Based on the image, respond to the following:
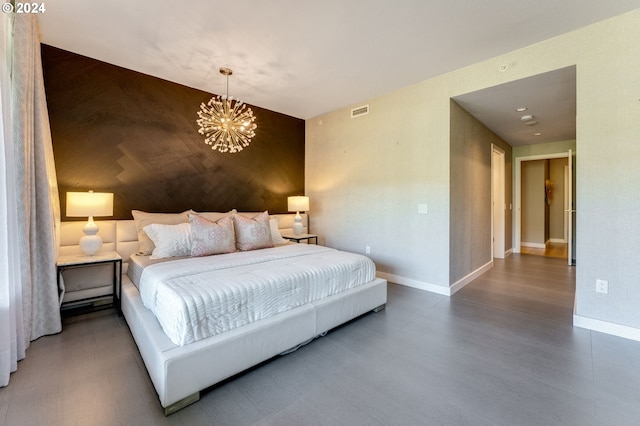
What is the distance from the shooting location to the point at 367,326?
2.64 metres

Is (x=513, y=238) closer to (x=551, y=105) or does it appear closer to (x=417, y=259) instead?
(x=551, y=105)

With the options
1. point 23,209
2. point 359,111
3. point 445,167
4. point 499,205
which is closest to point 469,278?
point 445,167

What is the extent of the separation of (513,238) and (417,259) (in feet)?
14.1

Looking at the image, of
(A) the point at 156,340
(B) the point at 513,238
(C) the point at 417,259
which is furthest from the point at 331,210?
(B) the point at 513,238

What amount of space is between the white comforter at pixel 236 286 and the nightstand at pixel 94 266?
801mm

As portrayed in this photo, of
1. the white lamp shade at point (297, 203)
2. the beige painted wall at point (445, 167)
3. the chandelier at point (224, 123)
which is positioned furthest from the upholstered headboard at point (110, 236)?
the beige painted wall at point (445, 167)

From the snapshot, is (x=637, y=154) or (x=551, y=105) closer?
(x=637, y=154)

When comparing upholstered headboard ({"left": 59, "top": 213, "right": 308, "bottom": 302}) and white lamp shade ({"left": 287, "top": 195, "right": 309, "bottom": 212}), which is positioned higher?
white lamp shade ({"left": 287, "top": 195, "right": 309, "bottom": 212})

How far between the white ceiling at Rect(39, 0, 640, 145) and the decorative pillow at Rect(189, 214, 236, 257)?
1.87 meters

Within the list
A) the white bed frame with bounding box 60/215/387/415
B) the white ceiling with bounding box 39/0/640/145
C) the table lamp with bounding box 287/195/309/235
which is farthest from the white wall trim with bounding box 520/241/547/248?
the white bed frame with bounding box 60/215/387/415

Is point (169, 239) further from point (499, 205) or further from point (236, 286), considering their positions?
point (499, 205)

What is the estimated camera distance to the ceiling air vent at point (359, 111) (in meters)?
4.36

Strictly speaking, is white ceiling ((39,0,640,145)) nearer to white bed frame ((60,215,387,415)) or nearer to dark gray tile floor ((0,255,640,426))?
white bed frame ((60,215,387,415))

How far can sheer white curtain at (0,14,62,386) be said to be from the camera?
1.78 m
